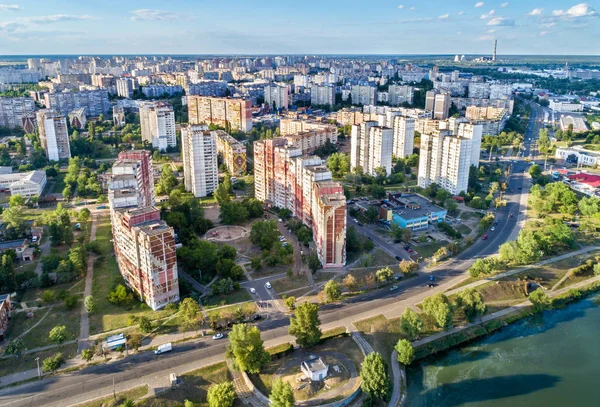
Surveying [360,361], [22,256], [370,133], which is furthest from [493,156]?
[22,256]

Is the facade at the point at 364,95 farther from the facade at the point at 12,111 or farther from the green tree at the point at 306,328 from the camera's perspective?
the green tree at the point at 306,328

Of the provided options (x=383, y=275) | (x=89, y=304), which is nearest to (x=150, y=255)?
(x=89, y=304)

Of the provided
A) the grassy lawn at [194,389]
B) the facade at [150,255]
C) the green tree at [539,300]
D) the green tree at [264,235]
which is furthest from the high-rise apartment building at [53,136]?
the green tree at [539,300]

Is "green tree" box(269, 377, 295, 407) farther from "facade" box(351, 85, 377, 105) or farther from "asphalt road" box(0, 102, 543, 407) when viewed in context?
"facade" box(351, 85, 377, 105)

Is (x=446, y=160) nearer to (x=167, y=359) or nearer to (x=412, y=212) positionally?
(x=412, y=212)

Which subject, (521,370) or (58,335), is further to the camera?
(521,370)

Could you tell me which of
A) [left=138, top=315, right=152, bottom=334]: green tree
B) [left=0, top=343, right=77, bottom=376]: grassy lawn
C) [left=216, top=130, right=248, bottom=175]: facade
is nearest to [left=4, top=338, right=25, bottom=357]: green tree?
[left=0, top=343, right=77, bottom=376]: grassy lawn
